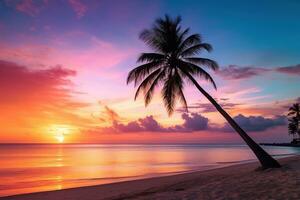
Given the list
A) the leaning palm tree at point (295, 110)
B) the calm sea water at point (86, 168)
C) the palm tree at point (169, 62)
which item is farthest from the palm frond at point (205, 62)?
the leaning palm tree at point (295, 110)

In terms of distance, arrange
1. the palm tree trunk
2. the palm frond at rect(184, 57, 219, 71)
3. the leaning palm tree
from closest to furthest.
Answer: the palm tree trunk → the palm frond at rect(184, 57, 219, 71) → the leaning palm tree

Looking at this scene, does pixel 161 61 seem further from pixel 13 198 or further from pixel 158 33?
pixel 13 198

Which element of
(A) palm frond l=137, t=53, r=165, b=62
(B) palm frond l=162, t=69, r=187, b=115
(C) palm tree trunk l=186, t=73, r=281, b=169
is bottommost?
(C) palm tree trunk l=186, t=73, r=281, b=169

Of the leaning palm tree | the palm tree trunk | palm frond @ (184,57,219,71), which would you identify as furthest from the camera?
the leaning palm tree

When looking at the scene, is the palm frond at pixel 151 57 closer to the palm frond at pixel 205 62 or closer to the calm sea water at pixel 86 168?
the palm frond at pixel 205 62

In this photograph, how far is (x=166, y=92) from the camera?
54.2 ft

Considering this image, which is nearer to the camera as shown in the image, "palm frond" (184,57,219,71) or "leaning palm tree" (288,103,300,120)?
"palm frond" (184,57,219,71)

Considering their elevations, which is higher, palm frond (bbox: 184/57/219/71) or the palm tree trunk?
palm frond (bbox: 184/57/219/71)

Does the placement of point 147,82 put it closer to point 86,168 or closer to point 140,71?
point 140,71

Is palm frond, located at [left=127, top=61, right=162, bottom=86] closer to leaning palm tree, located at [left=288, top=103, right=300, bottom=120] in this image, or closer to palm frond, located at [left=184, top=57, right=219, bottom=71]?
palm frond, located at [left=184, top=57, right=219, bottom=71]

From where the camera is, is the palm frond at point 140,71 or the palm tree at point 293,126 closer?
the palm frond at point 140,71

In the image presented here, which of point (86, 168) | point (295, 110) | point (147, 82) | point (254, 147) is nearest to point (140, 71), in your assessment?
point (147, 82)

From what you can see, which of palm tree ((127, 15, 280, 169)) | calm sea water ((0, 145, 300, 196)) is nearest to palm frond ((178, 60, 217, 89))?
palm tree ((127, 15, 280, 169))

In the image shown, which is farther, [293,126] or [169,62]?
[293,126]
